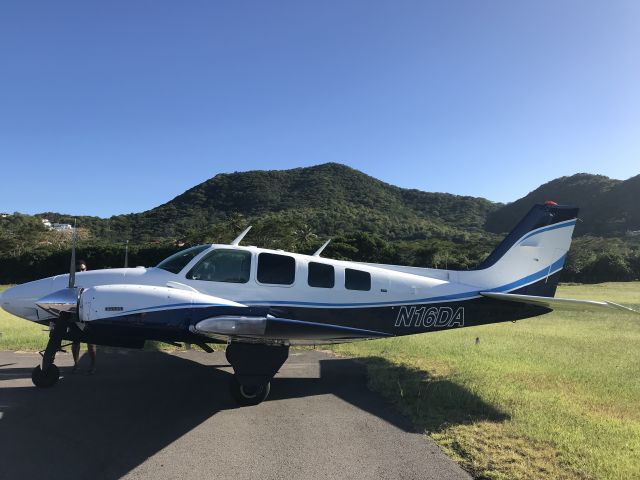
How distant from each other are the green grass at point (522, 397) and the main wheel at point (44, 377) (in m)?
5.43

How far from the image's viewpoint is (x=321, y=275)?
294 inches

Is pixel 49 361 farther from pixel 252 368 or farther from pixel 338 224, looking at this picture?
pixel 338 224

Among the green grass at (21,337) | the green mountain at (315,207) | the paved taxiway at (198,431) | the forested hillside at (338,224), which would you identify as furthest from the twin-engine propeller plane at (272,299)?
the green mountain at (315,207)

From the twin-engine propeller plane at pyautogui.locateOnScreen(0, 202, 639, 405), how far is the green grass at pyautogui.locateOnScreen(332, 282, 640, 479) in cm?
110

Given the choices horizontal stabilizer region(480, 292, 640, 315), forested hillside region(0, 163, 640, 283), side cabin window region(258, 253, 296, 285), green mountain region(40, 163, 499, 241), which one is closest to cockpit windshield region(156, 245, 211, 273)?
side cabin window region(258, 253, 296, 285)

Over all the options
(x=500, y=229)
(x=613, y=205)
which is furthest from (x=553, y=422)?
(x=613, y=205)

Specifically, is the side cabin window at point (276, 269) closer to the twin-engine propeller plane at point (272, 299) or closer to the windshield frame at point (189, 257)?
the twin-engine propeller plane at point (272, 299)

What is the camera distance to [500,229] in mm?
111938

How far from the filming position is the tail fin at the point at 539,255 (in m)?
8.80

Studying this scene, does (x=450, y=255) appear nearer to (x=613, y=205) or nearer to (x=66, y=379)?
(x=66, y=379)

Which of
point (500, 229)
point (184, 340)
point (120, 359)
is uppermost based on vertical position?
point (500, 229)

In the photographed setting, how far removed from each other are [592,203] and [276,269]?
5185 inches

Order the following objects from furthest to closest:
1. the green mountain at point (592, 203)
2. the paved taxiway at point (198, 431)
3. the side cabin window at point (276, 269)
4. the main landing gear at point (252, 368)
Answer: the green mountain at point (592, 203) < the side cabin window at point (276, 269) < the main landing gear at point (252, 368) < the paved taxiway at point (198, 431)

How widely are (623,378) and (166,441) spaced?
8.00 m
